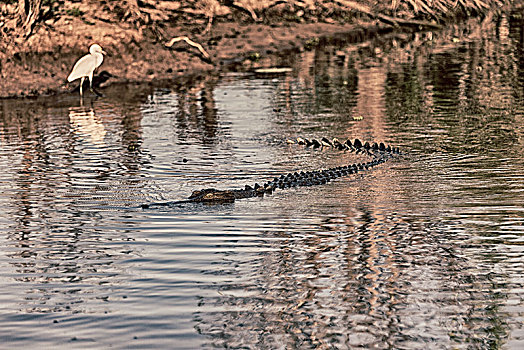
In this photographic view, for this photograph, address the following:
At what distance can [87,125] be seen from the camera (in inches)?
725

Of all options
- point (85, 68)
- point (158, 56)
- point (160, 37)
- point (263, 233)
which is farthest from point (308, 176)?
point (160, 37)

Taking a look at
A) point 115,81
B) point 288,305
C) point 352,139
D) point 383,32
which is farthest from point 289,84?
point 288,305

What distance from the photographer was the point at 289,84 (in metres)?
24.0

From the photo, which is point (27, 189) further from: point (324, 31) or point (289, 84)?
point (324, 31)

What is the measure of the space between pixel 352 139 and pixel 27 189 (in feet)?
19.4

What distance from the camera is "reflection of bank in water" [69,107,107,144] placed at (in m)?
16.9

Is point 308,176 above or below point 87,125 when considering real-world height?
below

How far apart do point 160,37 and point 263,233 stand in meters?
19.8

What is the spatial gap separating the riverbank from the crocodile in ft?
35.0

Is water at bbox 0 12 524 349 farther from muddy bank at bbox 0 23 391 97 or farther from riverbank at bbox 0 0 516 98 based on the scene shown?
riverbank at bbox 0 0 516 98

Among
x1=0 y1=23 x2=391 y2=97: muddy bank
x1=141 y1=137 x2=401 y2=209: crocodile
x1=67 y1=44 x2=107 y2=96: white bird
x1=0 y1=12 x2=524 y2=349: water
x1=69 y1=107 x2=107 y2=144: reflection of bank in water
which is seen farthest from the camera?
x1=0 y1=23 x2=391 y2=97: muddy bank

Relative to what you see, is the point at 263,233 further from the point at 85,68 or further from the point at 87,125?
Result: the point at 85,68

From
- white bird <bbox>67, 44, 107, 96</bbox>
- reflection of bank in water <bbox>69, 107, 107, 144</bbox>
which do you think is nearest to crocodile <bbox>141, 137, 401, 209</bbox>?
reflection of bank in water <bbox>69, 107, 107, 144</bbox>

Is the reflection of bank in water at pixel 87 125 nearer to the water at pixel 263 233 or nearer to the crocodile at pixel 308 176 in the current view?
the water at pixel 263 233
